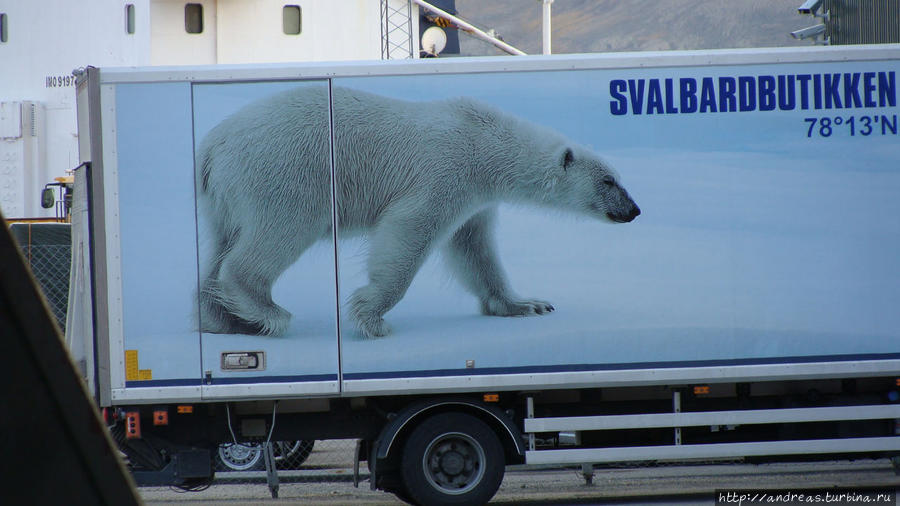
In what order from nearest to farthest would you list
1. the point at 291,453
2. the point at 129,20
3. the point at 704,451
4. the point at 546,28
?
1. the point at 704,451
2. the point at 291,453
3. the point at 129,20
4. the point at 546,28

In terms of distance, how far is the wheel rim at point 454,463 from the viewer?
6840mm

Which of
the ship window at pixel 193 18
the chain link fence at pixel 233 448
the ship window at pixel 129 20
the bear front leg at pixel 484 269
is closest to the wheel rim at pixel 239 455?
the chain link fence at pixel 233 448

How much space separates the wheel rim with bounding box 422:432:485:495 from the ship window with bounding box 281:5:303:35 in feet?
61.3

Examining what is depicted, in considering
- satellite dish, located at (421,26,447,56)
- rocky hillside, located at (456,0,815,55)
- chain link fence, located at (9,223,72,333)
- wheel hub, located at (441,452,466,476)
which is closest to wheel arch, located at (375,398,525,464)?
wheel hub, located at (441,452,466,476)

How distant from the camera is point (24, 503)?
4.83ft

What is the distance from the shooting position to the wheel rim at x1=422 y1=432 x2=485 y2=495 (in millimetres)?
6840

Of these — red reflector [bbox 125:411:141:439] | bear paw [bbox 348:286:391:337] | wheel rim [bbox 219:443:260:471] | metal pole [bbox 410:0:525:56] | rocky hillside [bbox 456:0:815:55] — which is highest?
rocky hillside [bbox 456:0:815:55]

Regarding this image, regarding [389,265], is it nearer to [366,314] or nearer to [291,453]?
[366,314]

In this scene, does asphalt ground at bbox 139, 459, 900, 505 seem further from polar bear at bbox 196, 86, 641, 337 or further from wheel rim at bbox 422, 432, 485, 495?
polar bear at bbox 196, 86, 641, 337

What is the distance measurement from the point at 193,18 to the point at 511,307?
65.7 feet

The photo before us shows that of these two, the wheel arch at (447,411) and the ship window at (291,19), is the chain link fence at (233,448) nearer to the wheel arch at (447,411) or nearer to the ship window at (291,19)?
the wheel arch at (447,411)

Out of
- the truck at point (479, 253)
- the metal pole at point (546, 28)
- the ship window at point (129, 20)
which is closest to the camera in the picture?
the truck at point (479, 253)

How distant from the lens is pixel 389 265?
6.66 m

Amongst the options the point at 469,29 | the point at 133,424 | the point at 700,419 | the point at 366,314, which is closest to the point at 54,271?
the point at 133,424
